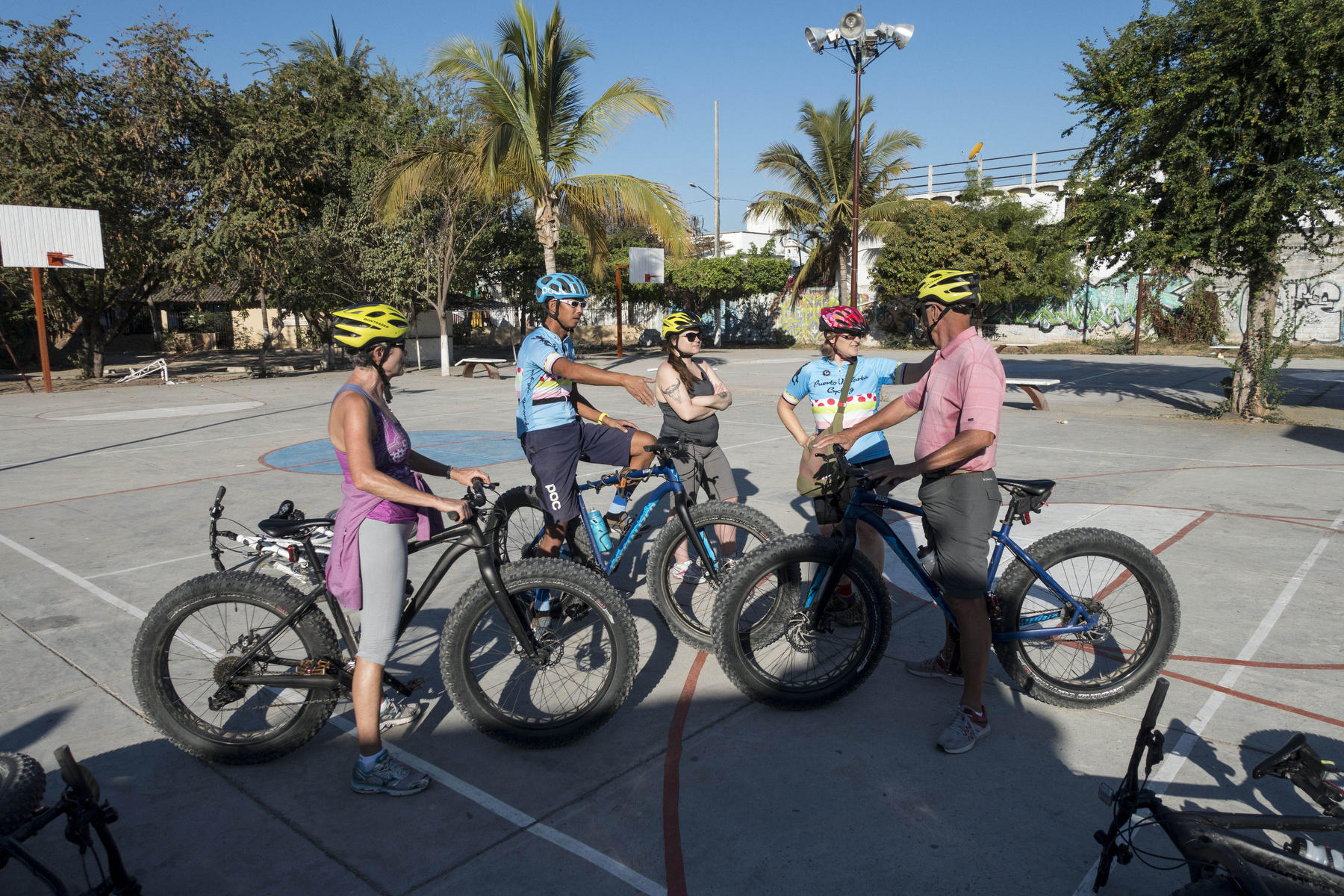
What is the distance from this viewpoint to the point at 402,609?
3.34 metres

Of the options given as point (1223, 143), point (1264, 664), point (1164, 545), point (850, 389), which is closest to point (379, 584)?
point (850, 389)

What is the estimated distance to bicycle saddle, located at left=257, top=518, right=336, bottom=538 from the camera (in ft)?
10.9

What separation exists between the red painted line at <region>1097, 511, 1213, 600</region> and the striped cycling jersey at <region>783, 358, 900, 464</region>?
1.29 metres

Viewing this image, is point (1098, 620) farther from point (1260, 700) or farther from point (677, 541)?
point (677, 541)

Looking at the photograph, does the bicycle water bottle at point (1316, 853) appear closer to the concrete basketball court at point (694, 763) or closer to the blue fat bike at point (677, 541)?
the concrete basketball court at point (694, 763)

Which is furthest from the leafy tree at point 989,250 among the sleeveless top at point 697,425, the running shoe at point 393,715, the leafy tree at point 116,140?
the running shoe at point 393,715

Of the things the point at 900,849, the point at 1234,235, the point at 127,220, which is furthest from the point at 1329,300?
the point at 127,220

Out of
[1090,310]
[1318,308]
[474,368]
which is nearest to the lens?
[474,368]

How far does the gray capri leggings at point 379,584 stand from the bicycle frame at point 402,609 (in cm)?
8

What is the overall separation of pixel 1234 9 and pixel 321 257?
20.9 meters

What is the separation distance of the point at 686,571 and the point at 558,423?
1068 mm

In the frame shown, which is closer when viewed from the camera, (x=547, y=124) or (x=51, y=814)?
(x=51, y=814)

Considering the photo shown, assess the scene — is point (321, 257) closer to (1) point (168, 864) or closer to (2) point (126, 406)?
(2) point (126, 406)

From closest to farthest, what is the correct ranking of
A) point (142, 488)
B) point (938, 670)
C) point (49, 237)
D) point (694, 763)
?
point (694, 763) → point (938, 670) → point (142, 488) → point (49, 237)
